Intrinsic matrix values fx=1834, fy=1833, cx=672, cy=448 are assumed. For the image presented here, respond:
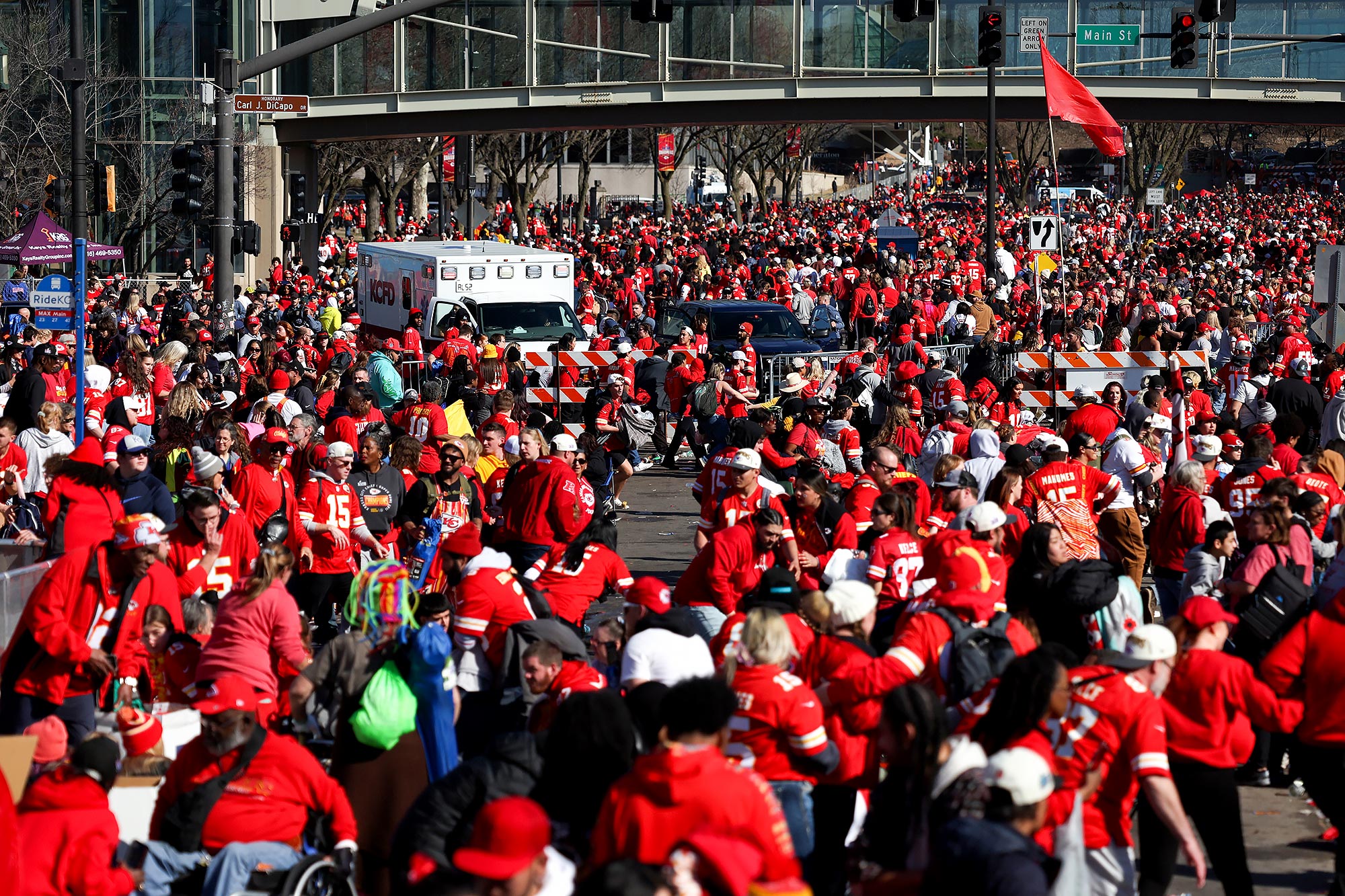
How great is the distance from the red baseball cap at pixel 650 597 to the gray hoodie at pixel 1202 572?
319 centimetres

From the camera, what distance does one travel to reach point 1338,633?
23.3 feet

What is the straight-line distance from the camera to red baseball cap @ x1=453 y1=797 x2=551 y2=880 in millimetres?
4695

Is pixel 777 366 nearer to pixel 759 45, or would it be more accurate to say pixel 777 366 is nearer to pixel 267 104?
pixel 267 104

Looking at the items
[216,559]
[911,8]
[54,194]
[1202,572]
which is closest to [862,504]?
[1202,572]

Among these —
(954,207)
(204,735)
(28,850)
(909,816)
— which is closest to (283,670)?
(204,735)

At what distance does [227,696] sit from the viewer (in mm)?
7402

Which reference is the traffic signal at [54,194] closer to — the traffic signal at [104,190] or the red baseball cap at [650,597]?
the traffic signal at [104,190]

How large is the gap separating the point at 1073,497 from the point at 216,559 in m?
5.16

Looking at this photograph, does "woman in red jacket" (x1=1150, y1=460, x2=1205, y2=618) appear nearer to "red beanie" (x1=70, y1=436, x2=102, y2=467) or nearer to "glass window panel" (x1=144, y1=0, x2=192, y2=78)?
"red beanie" (x1=70, y1=436, x2=102, y2=467)

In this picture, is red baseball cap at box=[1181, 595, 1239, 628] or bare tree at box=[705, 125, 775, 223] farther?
bare tree at box=[705, 125, 775, 223]

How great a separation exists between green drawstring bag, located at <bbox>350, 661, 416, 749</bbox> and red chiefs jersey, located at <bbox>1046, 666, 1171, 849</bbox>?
97.0 inches

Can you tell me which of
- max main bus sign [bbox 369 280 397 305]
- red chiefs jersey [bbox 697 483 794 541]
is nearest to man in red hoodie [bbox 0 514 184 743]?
red chiefs jersey [bbox 697 483 794 541]

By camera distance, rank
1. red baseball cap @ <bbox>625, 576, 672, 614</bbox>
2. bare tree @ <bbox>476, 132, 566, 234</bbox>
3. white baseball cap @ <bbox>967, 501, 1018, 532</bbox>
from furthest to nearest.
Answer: bare tree @ <bbox>476, 132, 566, 234</bbox> < white baseball cap @ <bbox>967, 501, 1018, 532</bbox> < red baseball cap @ <bbox>625, 576, 672, 614</bbox>

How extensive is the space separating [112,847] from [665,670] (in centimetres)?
218
